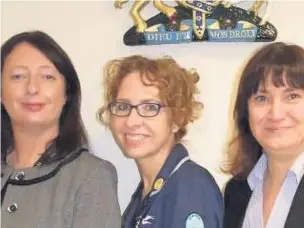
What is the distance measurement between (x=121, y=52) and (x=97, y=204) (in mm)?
644

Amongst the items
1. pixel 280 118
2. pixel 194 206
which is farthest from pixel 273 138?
pixel 194 206

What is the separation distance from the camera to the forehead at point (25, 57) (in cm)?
132

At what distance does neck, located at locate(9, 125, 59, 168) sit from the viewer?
1378mm

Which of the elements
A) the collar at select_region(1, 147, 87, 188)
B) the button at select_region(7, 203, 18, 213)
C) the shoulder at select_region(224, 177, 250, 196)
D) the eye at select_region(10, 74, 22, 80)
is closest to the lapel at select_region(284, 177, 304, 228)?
the shoulder at select_region(224, 177, 250, 196)

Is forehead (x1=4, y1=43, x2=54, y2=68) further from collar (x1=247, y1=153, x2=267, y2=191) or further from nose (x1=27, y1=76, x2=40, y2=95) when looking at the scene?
collar (x1=247, y1=153, x2=267, y2=191)

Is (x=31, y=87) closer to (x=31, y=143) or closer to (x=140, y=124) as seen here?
(x=31, y=143)

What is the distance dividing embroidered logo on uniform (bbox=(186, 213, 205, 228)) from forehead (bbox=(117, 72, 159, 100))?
33 cm

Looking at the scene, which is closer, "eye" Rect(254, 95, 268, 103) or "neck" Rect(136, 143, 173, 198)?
"eye" Rect(254, 95, 268, 103)

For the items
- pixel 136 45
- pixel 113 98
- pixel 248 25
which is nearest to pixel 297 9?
pixel 248 25

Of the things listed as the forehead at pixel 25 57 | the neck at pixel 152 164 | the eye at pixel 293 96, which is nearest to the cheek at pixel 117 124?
the neck at pixel 152 164

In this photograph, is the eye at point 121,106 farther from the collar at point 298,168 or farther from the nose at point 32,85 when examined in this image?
the collar at point 298,168

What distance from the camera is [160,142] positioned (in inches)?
54.1

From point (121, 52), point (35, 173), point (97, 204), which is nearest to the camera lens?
point (97, 204)

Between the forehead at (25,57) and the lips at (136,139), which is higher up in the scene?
the forehead at (25,57)
